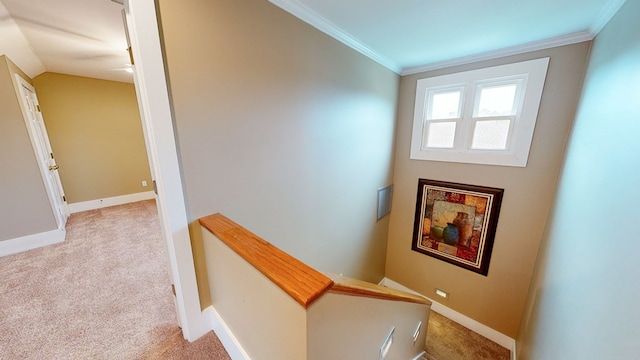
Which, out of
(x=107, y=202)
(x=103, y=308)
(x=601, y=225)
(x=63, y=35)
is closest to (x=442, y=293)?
(x=601, y=225)

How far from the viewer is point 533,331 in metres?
1.80

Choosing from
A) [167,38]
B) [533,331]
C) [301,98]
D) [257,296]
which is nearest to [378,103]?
[301,98]

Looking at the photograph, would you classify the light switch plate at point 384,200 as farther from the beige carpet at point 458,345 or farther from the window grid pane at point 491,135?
the beige carpet at point 458,345

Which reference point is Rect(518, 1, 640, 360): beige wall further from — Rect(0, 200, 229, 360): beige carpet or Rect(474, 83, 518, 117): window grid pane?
Rect(0, 200, 229, 360): beige carpet

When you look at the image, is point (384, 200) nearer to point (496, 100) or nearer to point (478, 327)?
point (496, 100)

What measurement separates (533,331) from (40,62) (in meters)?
6.77

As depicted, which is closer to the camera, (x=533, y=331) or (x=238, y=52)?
(x=238, y=52)

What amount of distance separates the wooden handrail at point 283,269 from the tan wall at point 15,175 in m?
3.22

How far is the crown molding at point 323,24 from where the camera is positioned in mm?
1438

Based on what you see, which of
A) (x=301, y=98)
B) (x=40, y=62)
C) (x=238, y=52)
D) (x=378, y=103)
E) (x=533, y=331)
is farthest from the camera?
(x=40, y=62)

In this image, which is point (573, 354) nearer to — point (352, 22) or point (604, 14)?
point (604, 14)

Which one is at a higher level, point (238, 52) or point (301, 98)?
point (238, 52)

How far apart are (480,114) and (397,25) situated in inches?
62.3

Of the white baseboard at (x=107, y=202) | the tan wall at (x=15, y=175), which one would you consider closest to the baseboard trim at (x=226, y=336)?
the tan wall at (x=15, y=175)
